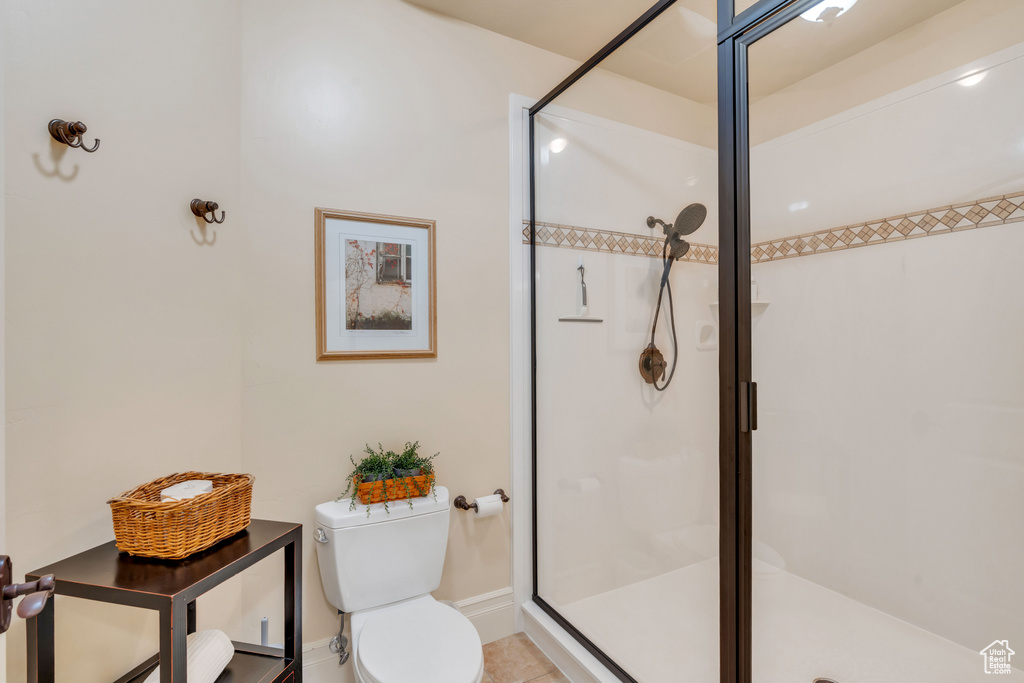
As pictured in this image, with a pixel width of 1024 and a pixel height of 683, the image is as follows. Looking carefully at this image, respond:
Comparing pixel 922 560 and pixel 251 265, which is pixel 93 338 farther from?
pixel 922 560

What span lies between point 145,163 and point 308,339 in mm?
666

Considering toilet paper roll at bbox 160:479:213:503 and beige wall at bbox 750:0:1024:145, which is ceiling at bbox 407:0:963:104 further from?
toilet paper roll at bbox 160:479:213:503

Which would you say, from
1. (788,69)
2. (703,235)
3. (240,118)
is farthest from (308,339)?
(788,69)

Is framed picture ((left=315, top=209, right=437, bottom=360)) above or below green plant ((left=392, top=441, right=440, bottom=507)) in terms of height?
above

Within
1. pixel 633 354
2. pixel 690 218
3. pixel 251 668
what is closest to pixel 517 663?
pixel 251 668

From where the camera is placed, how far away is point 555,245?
6.28ft

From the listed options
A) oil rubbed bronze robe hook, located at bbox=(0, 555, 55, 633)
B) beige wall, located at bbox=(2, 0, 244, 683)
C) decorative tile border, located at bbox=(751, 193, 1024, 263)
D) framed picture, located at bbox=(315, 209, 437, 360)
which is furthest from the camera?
framed picture, located at bbox=(315, 209, 437, 360)

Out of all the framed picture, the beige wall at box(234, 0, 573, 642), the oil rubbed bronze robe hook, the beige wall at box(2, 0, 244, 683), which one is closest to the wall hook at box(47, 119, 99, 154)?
the beige wall at box(2, 0, 244, 683)

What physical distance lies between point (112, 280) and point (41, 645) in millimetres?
839

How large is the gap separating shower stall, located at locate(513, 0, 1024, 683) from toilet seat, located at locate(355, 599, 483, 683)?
539 millimetres

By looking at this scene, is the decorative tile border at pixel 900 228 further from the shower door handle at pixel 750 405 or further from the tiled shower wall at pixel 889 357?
the shower door handle at pixel 750 405

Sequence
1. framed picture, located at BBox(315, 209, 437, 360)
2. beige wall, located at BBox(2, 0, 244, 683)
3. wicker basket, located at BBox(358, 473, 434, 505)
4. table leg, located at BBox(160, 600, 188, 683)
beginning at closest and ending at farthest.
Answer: table leg, located at BBox(160, 600, 188, 683) < beige wall, located at BBox(2, 0, 244, 683) < wicker basket, located at BBox(358, 473, 434, 505) < framed picture, located at BBox(315, 209, 437, 360)

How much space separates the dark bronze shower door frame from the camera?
1.16m

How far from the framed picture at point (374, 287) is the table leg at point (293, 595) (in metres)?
0.63
